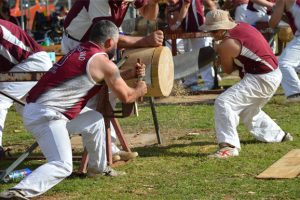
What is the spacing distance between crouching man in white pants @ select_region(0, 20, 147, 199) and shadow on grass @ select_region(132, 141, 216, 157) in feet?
5.32

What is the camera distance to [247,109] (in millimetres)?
8688

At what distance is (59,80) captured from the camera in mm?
6789

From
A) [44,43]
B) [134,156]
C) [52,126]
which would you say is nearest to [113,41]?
[52,126]

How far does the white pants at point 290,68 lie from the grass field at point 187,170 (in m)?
1.16

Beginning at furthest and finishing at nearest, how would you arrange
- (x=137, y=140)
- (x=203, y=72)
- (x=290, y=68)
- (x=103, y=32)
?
(x=203, y=72) → (x=290, y=68) → (x=137, y=140) → (x=103, y=32)

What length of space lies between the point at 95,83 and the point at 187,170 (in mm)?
1486

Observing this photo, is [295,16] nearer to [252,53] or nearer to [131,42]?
[252,53]

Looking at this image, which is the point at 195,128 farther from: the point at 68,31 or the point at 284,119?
the point at 68,31

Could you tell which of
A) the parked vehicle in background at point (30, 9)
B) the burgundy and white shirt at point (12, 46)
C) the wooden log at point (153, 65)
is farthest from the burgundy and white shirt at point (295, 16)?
the parked vehicle in background at point (30, 9)

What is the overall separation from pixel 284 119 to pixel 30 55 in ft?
12.6

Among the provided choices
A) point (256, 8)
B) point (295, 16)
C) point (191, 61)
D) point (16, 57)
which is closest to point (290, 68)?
point (295, 16)

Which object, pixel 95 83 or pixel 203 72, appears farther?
pixel 203 72

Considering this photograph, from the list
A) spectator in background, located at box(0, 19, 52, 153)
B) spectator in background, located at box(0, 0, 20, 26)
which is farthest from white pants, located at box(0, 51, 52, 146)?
spectator in background, located at box(0, 0, 20, 26)

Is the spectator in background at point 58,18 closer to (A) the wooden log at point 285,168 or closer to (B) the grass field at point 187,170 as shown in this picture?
(B) the grass field at point 187,170
